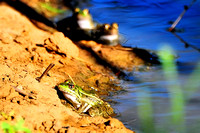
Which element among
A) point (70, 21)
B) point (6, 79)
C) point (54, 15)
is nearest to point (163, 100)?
point (6, 79)

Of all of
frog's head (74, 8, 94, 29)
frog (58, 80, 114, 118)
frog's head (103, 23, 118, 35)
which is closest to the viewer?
frog (58, 80, 114, 118)

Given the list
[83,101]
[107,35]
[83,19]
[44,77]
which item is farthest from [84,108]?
[83,19]

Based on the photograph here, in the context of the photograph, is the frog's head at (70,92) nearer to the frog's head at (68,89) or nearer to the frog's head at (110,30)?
the frog's head at (68,89)

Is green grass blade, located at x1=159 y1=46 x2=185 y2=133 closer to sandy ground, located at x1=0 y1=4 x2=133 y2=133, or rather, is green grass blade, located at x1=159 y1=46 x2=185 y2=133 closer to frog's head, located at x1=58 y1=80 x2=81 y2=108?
sandy ground, located at x1=0 y1=4 x2=133 y2=133

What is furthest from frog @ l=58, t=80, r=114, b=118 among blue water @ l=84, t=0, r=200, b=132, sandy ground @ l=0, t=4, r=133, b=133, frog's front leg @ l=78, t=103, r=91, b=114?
blue water @ l=84, t=0, r=200, b=132

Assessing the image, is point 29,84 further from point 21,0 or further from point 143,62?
point 21,0

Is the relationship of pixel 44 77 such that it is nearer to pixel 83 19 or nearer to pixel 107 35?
pixel 107 35

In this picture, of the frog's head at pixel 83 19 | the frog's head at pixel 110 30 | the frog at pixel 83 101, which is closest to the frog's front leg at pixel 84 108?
the frog at pixel 83 101
